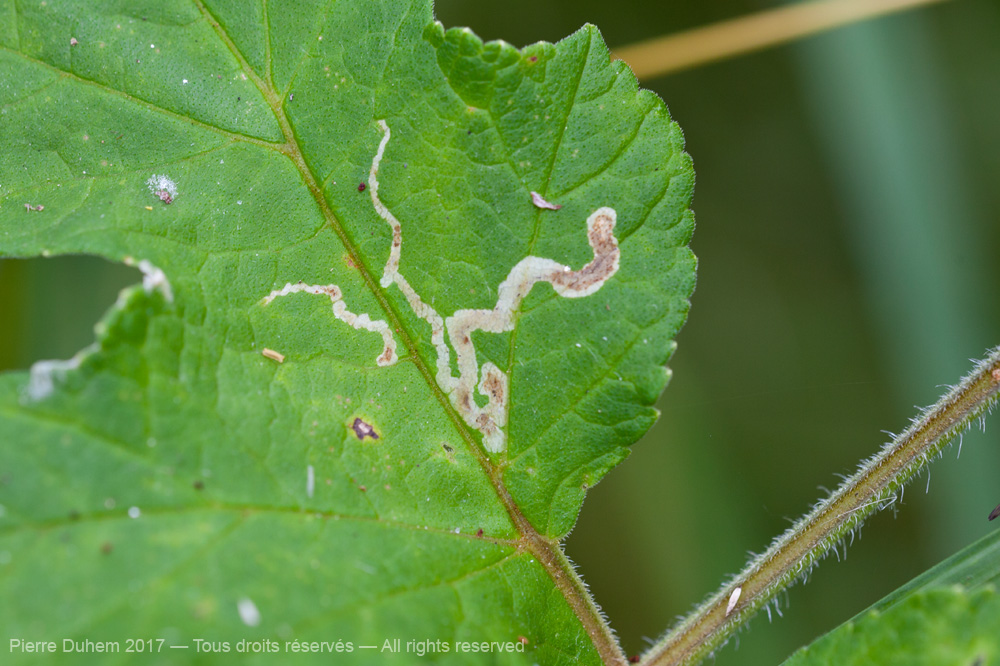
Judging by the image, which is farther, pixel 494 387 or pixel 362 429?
pixel 494 387

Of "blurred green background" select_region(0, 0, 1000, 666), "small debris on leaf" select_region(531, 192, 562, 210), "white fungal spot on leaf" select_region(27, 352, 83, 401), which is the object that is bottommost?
"blurred green background" select_region(0, 0, 1000, 666)

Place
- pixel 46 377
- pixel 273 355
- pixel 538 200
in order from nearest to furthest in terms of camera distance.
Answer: pixel 46 377
pixel 273 355
pixel 538 200

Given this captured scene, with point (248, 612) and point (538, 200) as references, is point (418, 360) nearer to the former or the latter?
point (538, 200)

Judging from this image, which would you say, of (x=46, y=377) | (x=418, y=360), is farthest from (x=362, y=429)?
(x=46, y=377)

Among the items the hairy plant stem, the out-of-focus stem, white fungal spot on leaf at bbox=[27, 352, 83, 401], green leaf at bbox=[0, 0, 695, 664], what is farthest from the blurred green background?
white fungal spot on leaf at bbox=[27, 352, 83, 401]

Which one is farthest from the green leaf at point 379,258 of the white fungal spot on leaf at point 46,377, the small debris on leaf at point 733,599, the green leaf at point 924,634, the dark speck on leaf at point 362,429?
the green leaf at point 924,634

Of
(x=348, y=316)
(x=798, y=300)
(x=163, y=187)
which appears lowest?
(x=798, y=300)

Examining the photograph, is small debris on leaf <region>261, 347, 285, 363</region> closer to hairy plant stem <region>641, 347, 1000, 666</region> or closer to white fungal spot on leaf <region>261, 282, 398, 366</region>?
white fungal spot on leaf <region>261, 282, 398, 366</region>

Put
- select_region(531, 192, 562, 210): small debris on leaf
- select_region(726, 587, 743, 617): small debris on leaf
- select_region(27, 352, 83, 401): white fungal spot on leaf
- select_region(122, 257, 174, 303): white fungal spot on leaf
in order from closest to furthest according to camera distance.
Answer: select_region(27, 352, 83, 401): white fungal spot on leaf, select_region(122, 257, 174, 303): white fungal spot on leaf, select_region(531, 192, 562, 210): small debris on leaf, select_region(726, 587, 743, 617): small debris on leaf
